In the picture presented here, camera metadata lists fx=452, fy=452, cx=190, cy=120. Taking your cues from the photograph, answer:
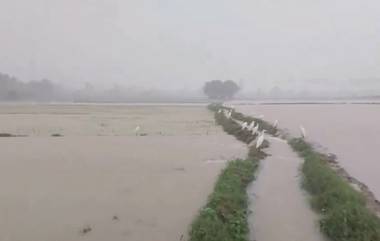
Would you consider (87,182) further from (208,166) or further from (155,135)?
(155,135)

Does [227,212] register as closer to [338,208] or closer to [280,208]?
[280,208]

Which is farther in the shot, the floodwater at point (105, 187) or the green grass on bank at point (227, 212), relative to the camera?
the floodwater at point (105, 187)

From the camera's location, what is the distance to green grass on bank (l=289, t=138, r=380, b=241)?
6.76 meters

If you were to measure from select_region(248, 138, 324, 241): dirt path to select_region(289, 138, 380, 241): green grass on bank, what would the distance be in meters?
0.22

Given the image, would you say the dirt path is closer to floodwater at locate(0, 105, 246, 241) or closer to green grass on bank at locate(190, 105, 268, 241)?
green grass on bank at locate(190, 105, 268, 241)

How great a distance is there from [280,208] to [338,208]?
1.57 m

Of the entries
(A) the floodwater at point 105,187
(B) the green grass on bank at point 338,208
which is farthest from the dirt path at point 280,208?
(A) the floodwater at point 105,187

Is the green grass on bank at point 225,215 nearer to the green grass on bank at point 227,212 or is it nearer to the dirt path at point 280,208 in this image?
the green grass on bank at point 227,212

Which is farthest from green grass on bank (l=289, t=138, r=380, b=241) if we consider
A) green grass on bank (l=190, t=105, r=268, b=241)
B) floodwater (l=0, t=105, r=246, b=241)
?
floodwater (l=0, t=105, r=246, b=241)

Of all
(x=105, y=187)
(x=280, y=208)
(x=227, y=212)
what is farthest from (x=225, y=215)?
(x=105, y=187)

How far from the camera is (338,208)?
7.58 m

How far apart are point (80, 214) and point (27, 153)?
8.61 meters

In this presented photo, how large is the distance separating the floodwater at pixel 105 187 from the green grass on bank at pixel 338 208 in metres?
2.32

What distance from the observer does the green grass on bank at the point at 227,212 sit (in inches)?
254
